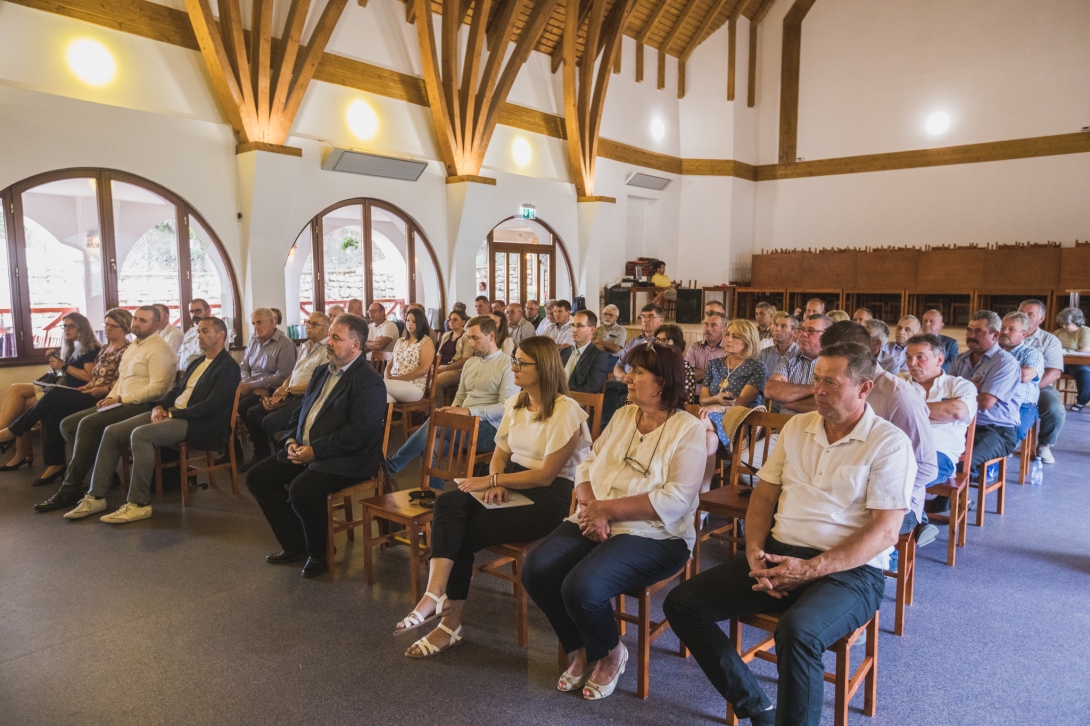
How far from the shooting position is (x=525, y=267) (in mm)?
12484

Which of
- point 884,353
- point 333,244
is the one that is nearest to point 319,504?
point 884,353

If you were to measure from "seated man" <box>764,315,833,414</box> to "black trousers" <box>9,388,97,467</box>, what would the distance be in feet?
16.4

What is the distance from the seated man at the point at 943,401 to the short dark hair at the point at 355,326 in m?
2.77

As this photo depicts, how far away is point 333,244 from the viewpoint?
9.40 metres

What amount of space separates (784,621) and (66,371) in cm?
580

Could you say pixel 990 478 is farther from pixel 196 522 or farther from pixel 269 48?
pixel 269 48

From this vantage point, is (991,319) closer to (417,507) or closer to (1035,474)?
(1035,474)

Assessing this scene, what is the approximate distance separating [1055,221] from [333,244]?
37.5 feet

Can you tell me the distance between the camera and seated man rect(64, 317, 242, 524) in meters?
4.38

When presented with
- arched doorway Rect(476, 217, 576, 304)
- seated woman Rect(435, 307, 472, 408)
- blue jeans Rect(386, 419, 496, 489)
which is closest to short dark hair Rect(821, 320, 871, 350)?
blue jeans Rect(386, 419, 496, 489)

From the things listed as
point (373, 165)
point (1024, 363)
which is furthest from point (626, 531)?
point (373, 165)

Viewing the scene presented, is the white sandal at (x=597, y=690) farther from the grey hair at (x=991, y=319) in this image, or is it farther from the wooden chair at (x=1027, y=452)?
the wooden chair at (x=1027, y=452)

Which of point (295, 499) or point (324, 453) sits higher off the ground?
point (324, 453)

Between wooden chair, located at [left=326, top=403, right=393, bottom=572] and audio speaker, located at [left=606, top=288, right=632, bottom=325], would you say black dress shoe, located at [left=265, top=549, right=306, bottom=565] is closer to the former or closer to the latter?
wooden chair, located at [left=326, top=403, right=393, bottom=572]
